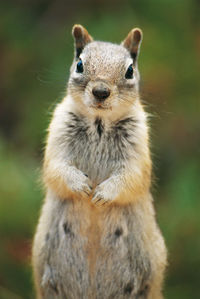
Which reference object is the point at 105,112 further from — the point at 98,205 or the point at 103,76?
the point at 98,205

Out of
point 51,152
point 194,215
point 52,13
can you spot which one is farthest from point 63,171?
point 52,13

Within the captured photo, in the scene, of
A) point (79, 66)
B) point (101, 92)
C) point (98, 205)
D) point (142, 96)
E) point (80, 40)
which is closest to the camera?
point (101, 92)

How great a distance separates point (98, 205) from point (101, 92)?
0.82 meters

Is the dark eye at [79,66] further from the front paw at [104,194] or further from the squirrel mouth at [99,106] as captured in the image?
the front paw at [104,194]

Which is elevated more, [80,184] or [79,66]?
[79,66]

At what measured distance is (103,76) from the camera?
396 cm

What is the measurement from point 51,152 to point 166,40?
285 cm

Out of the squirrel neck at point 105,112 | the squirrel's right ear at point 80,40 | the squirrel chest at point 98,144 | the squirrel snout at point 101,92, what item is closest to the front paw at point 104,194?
the squirrel chest at point 98,144

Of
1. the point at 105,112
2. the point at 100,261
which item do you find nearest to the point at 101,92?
the point at 105,112

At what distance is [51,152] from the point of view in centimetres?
432

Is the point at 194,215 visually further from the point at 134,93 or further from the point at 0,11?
the point at 0,11

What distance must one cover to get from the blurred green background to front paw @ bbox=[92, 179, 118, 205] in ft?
2.94

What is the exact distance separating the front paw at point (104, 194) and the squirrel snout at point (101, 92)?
24.8 inches

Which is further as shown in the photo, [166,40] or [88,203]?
[166,40]
